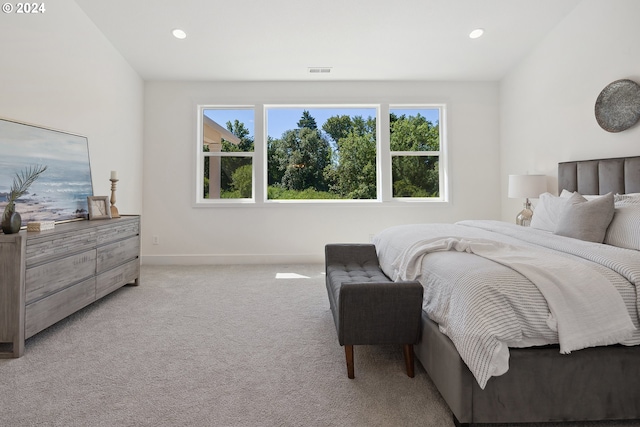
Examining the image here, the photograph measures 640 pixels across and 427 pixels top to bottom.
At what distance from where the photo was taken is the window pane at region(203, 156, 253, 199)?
16.3 feet

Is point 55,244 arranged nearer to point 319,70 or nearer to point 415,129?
point 319,70

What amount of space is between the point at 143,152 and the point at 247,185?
61.2 inches

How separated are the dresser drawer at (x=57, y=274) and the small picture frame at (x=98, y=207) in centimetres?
62

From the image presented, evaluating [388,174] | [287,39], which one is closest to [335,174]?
[388,174]

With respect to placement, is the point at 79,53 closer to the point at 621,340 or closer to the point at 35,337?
the point at 35,337

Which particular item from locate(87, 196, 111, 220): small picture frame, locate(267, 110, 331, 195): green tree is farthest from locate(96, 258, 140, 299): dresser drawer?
locate(267, 110, 331, 195): green tree

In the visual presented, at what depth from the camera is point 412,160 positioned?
16.4 feet

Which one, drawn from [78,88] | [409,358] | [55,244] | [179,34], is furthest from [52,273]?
[179,34]

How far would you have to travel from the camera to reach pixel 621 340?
132cm

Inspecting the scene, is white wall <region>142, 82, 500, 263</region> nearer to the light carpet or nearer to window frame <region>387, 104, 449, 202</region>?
window frame <region>387, 104, 449, 202</region>

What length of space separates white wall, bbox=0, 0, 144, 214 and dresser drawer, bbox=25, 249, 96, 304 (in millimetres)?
1190

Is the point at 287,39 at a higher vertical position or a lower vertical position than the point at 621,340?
higher

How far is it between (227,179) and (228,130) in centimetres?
75

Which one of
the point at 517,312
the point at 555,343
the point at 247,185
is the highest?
the point at 247,185
